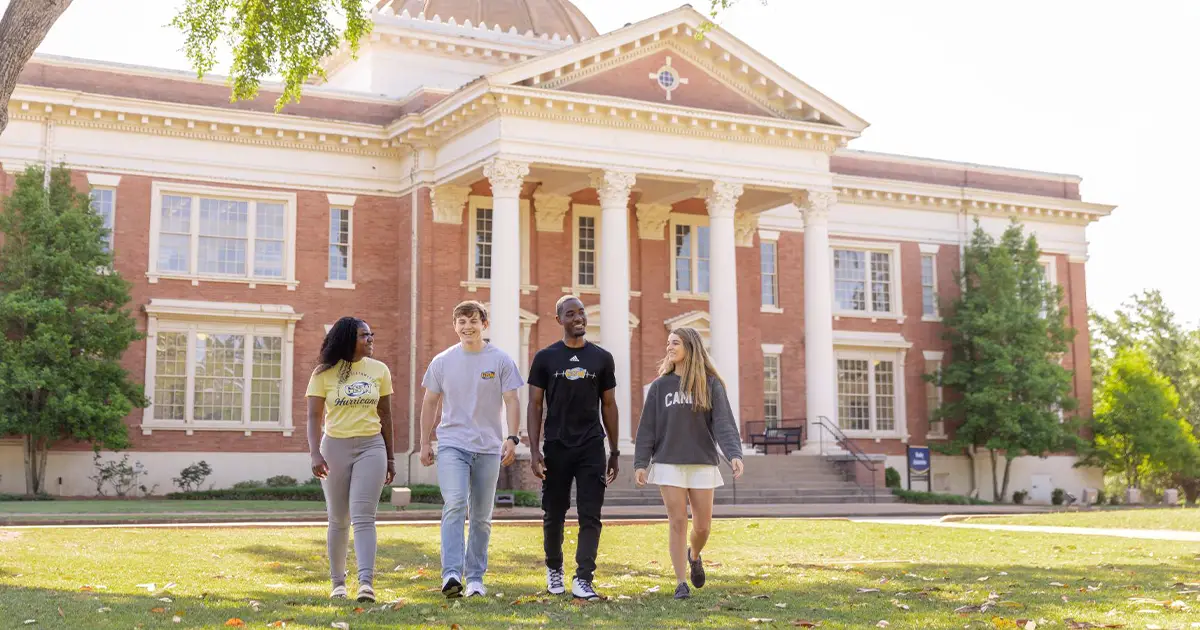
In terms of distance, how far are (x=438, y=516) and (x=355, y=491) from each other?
41.1 feet

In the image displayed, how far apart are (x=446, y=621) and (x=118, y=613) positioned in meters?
2.11

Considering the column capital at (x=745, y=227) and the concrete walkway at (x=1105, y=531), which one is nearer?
the concrete walkway at (x=1105, y=531)

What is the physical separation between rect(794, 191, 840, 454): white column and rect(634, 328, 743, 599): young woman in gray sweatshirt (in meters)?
23.1

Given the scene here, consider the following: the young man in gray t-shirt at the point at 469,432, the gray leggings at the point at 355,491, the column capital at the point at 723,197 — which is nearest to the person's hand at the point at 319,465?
the gray leggings at the point at 355,491

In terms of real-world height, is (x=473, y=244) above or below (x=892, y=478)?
above

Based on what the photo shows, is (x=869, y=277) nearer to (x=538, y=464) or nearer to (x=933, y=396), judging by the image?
(x=933, y=396)

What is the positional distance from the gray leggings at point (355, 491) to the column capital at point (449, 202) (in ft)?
75.8

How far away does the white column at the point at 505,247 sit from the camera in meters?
29.1

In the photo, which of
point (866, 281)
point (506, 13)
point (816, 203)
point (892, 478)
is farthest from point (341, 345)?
point (866, 281)

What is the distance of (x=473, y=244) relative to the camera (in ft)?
107

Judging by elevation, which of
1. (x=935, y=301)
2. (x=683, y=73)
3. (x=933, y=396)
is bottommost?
(x=933, y=396)

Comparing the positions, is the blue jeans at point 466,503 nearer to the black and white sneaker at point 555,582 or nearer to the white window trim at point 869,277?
the black and white sneaker at point 555,582

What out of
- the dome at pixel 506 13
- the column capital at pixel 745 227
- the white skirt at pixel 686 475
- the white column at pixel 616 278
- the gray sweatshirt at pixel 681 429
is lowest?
the white skirt at pixel 686 475

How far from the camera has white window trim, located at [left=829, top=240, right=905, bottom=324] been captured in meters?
38.4
